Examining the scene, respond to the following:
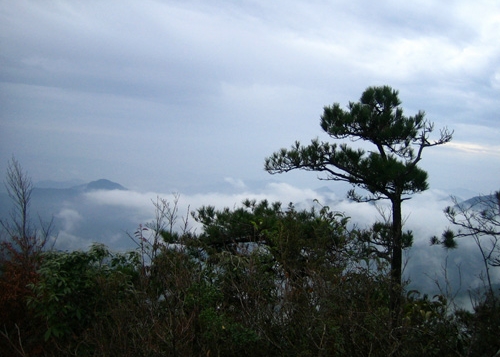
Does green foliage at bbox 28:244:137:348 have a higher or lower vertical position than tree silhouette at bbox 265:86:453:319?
lower

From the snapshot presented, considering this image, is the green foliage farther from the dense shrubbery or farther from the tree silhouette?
the tree silhouette

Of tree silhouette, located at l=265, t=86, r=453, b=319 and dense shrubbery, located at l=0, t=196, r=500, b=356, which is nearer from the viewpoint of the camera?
dense shrubbery, located at l=0, t=196, r=500, b=356

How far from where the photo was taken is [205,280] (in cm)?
483

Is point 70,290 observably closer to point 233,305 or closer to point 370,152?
point 233,305

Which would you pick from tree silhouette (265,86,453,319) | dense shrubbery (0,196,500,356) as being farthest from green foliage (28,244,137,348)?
tree silhouette (265,86,453,319)

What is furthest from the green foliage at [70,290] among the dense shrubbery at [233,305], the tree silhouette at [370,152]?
the tree silhouette at [370,152]

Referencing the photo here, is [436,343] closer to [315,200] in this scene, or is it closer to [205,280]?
[205,280]

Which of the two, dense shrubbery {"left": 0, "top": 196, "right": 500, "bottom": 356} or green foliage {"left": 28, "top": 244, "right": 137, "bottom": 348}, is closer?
dense shrubbery {"left": 0, "top": 196, "right": 500, "bottom": 356}

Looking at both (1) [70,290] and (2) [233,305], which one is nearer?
(2) [233,305]

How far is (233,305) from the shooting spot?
4602mm

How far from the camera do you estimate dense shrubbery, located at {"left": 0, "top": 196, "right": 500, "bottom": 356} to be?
3791 mm

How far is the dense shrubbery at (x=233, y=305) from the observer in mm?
3791

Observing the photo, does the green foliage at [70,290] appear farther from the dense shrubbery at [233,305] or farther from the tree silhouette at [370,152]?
the tree silhouette at [370,152]

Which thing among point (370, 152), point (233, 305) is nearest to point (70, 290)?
point (233, 305)
